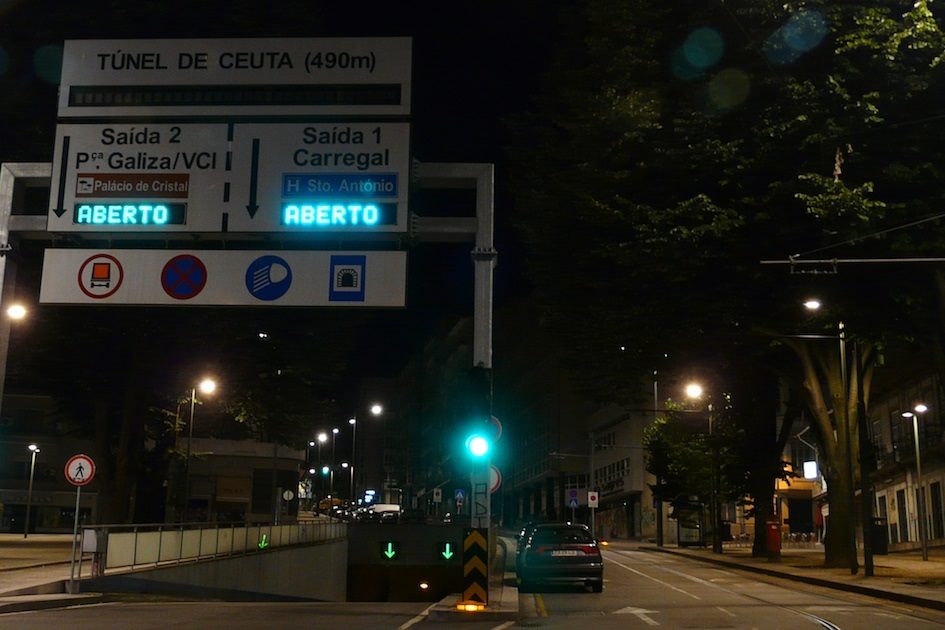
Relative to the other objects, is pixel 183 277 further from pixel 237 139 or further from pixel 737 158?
pixel 737 158

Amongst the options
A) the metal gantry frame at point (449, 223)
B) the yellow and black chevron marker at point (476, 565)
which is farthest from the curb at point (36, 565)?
the yellow and black chevron marker at point (476, 565)

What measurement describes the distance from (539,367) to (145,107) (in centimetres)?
8074

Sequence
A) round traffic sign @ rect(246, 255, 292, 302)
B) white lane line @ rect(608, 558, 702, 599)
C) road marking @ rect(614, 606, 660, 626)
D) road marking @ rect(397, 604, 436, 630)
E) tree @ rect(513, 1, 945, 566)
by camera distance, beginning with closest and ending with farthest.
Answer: road marking @ rect(397, 604, 436, 630)
road marking @ rect(614, 606, 660, 626)
round traffic sign @ rect(246, 255, 292, 302)
tree @ rect(513, 1, 945, 566)
white lane line @ rect(608, 558, 702, 599)

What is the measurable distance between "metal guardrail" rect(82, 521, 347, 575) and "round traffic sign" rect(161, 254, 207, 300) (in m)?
7.22

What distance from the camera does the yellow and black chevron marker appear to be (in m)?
17.3

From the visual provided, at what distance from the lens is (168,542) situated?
2694 cm

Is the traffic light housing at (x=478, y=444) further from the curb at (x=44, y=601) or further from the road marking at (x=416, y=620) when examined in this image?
the curb at (x=44, y=601)

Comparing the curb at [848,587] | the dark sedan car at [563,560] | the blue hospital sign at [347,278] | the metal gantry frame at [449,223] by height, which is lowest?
the curb at [848,587]

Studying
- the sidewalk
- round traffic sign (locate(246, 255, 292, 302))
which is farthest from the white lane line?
the sidewalk

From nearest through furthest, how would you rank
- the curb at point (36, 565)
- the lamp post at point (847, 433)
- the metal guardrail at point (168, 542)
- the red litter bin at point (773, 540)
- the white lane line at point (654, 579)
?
the white lane line at point (654, 579), the metal guardrail at point (168, 542), the curb at point (36, 565), the lamp post at point (847, 433), the red litter bin at point (773, 540)

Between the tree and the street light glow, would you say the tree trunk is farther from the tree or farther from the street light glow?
the street light glow

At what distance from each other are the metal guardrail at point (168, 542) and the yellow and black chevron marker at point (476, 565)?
9625 millimetres

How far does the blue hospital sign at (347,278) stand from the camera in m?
18.3

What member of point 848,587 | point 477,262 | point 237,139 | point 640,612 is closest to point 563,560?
point 640,612
